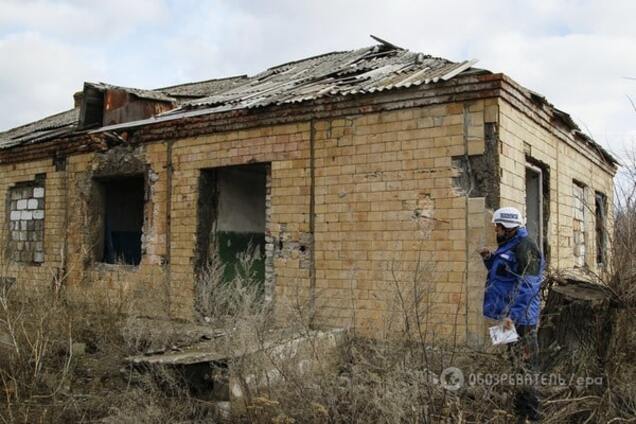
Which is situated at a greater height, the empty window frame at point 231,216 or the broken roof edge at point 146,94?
the broken roof edge at point 146,94

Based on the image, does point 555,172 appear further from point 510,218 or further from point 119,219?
point 119,219

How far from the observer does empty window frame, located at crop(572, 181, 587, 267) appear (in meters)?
9.28

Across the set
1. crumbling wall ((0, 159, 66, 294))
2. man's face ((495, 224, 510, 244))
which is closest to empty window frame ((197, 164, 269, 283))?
crumbling wall ((0, 159, 66, 294))

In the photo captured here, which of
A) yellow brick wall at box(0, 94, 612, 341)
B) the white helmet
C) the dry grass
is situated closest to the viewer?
the dry grass

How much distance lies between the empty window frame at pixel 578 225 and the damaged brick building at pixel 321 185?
0.12 ft

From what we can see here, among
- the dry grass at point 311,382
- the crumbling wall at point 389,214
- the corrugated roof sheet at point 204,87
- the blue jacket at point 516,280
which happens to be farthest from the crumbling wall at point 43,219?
the blue jacket at point 516,280

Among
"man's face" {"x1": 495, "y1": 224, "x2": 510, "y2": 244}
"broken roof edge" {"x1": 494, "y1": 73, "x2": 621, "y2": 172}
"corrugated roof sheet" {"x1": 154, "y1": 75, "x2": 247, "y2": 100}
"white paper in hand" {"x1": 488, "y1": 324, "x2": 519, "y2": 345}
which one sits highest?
"corrugated roof sheet" {"x1": 154, "y1": 75, "x2": 247, "y2": 100}

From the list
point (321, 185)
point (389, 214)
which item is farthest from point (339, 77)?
point (389, 214)

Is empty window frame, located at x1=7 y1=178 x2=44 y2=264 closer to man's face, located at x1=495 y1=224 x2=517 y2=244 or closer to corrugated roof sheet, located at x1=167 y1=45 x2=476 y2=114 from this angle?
corrugated roof sheet, located at x1=167 y1=45 x2=476 y2=114

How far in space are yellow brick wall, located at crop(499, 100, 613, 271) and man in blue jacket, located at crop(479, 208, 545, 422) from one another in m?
0.97

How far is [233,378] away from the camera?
4691 millimetres

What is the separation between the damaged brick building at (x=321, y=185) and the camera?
6.36 m

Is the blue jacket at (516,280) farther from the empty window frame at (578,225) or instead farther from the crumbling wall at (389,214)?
the empty window frame at (578,225)

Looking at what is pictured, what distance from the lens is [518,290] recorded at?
4.19 meters
